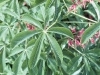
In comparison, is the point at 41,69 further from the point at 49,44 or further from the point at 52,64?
the point at 49,44

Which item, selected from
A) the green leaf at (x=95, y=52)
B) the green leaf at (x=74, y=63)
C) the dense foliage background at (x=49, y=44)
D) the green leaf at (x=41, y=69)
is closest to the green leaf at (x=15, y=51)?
the dense foliage background at (x=49, y=44)

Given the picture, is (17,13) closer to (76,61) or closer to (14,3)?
(14,3)

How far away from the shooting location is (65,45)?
5.10 ft

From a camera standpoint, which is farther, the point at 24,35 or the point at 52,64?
the point at 52,64

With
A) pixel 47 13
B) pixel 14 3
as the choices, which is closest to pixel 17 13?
pixel 14 3

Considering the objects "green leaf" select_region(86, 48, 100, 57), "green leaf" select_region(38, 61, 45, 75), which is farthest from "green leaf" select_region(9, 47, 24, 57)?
"green leaf" select_region(86, 48, 100, 57)

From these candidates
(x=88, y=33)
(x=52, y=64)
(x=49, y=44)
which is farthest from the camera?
(x=52, y=64)

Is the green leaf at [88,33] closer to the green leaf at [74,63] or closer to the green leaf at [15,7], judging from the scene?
the green leaf at [74,63]

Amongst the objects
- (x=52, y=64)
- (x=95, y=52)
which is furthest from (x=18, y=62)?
(x=95, y=52)

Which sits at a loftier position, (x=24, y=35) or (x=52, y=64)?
(x=24, y=35)

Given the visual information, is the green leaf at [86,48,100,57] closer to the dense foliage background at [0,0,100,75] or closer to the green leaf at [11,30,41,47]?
the dense foliage background at [0,0,100,75]

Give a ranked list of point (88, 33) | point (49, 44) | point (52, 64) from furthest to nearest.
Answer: point (52, 64), point (49, 44), point (88, 33)

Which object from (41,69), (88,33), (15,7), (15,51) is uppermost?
(15,7)

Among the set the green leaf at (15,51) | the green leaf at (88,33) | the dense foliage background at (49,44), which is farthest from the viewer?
the green leaf at (15,51)
